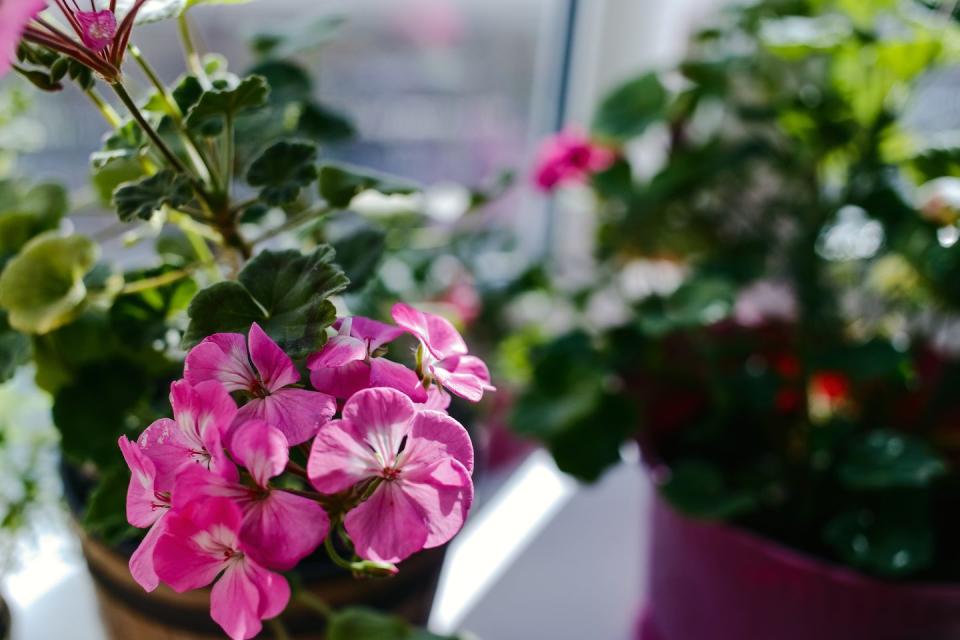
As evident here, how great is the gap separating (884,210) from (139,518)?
0.71m

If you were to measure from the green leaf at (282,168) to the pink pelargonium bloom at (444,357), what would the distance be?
11 centimetres

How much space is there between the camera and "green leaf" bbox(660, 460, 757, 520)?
0.68 m

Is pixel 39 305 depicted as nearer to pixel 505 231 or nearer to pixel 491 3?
pixel 505 231

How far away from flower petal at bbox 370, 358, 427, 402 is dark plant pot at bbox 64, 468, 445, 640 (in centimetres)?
20

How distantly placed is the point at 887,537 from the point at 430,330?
508 millimetres

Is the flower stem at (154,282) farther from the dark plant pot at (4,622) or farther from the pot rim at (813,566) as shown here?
the pot rim at (813,566)

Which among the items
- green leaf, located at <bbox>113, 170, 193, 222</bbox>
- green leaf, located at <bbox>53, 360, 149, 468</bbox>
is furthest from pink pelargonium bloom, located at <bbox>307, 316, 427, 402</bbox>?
green leaf, located at <bbox>53, 360, 149, 468</bbox>

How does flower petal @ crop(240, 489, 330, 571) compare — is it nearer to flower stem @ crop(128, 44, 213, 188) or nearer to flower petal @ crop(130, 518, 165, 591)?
flower petal @ crop(130, 518, 165, 591)

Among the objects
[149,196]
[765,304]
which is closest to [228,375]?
[149,196]

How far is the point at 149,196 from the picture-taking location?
40 centimetres

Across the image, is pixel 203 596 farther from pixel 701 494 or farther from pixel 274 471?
pixel 701 494

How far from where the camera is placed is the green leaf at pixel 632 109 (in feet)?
2.64

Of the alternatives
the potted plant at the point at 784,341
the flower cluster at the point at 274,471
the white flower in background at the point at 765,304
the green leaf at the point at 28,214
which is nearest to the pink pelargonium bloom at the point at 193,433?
the flower cluster at the point at 274,471

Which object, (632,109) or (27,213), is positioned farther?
(632,109)
